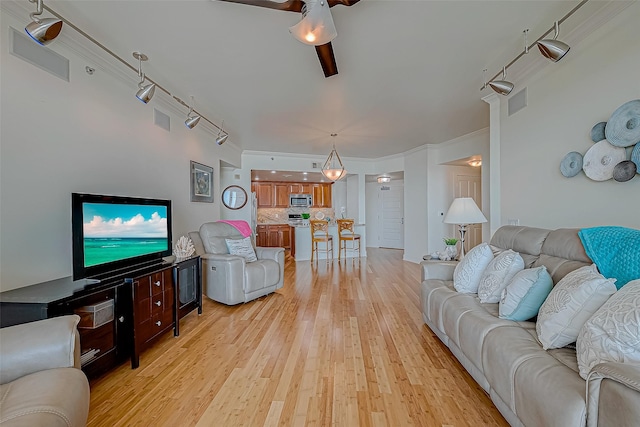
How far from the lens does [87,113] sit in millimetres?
2381

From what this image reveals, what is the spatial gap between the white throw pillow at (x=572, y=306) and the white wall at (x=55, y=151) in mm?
3216

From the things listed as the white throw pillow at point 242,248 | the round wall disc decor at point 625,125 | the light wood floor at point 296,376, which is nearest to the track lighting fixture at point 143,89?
the white throw pillow at point 242,248

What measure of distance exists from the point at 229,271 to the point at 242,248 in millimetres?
528

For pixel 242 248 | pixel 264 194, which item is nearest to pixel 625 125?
pixel 242 248

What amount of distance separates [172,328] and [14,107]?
2064 mm

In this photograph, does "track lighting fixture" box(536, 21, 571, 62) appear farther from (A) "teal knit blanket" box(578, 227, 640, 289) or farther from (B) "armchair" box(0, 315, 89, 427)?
(B) "armchair" box(0, 315, 89, 427)

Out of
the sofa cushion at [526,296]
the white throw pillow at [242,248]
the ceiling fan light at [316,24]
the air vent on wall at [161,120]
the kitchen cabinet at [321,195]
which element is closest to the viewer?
the ceiling fan light at [316,24]

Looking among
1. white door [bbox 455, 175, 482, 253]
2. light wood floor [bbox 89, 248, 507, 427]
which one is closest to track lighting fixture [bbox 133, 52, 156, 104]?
light wood floor [bbox 89, 248, 507, 427]

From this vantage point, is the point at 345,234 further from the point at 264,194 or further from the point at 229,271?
the point at 229,271

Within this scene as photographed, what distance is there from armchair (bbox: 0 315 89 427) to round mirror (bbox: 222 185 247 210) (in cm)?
526

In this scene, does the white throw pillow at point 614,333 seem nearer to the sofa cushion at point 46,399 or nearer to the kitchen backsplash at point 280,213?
the sofa cushion at point 46,399

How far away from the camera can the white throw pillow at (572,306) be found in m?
1.29

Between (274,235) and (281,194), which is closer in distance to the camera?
(274,235)

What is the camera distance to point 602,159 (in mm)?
2039
